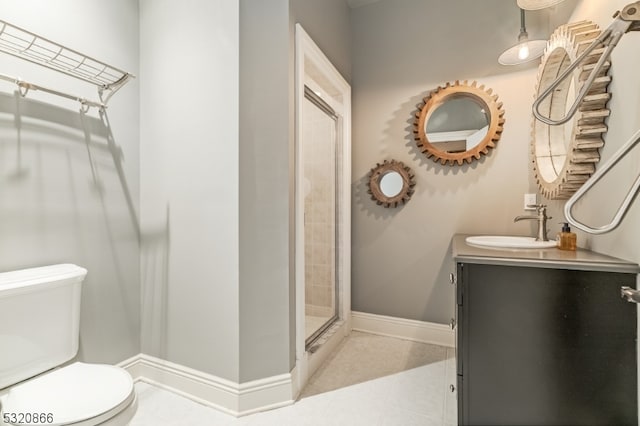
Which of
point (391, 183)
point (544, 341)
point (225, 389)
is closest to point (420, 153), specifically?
point (391, 183)

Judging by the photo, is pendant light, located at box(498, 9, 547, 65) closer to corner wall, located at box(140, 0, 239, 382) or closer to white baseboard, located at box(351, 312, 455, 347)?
corner wall, located at box(140, 0, 239, 382)

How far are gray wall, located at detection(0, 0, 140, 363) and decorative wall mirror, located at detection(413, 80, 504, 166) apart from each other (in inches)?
78.3

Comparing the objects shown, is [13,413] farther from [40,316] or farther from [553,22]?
[553,22]

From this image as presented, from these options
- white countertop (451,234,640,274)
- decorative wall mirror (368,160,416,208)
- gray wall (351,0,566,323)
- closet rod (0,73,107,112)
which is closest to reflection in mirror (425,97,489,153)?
gray wall (351,0,566,323)

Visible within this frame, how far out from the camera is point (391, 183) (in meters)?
2.57

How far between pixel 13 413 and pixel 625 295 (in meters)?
1.99

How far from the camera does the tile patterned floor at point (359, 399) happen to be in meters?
1.58

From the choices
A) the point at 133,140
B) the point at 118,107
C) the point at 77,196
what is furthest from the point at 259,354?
the point at 118,107

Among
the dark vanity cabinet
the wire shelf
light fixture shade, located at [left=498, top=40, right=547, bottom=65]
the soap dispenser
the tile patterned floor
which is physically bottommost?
the tile patterned floor

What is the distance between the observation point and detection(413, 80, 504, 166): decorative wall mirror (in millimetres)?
2271

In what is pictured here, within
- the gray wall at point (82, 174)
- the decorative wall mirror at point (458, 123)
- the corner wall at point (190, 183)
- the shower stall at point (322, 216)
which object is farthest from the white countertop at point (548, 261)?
the gray wall at point (82, 174)

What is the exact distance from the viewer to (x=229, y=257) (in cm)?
164

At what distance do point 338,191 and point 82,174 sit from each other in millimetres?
1692

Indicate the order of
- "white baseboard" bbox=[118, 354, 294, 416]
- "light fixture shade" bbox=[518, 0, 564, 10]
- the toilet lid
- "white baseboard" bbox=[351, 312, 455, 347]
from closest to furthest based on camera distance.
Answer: the toilet lid → "light fixture shade" bbox=[518, 0, 564, 10] → "white baseboard" bbox=[118, 354, 294, 416] → "white baseboard" bbox=[351, 312, 455, 347]
